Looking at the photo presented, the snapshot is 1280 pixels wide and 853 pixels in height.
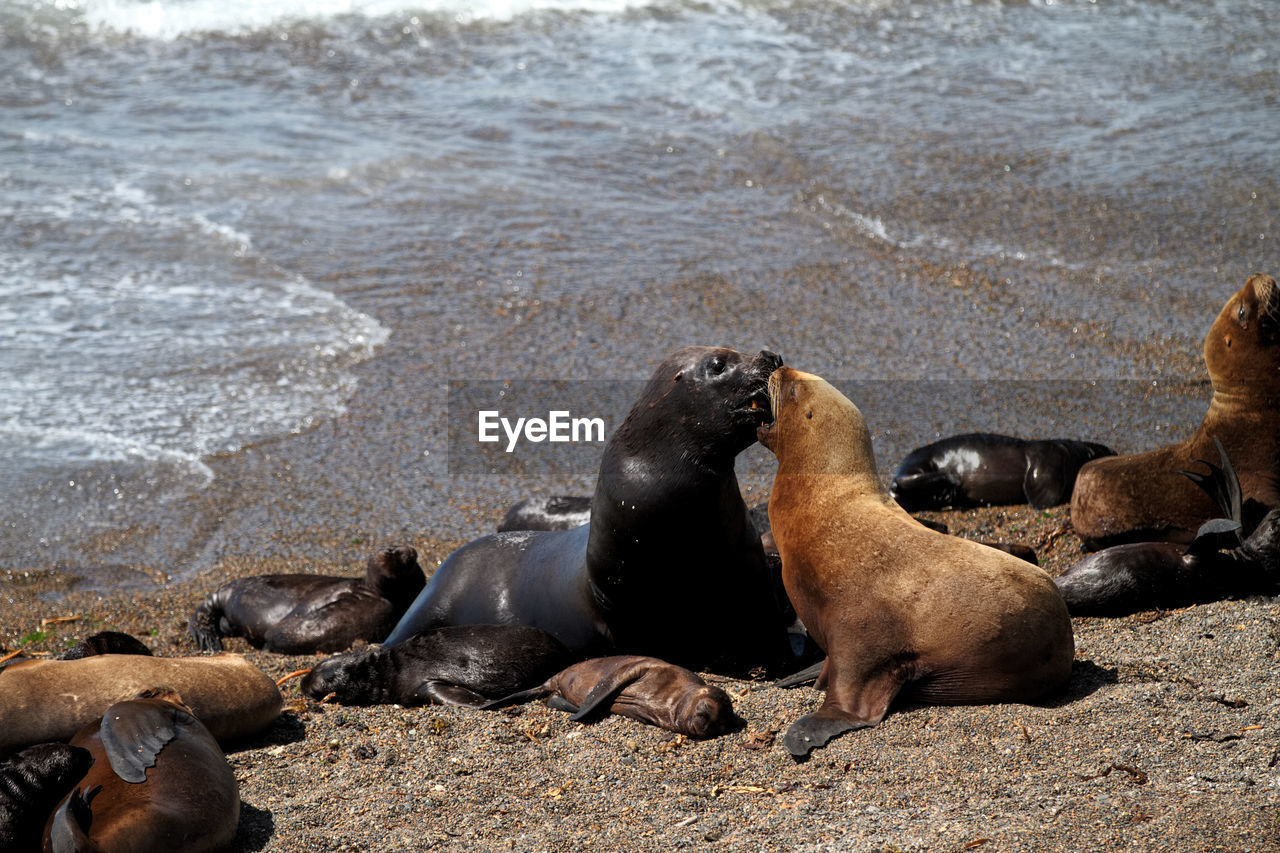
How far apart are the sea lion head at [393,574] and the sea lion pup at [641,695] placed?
4.68ft

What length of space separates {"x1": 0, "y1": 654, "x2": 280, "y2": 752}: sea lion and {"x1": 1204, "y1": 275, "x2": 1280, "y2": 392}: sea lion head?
186 inches

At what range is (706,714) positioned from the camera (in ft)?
15.0

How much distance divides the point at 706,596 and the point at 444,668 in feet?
3.77

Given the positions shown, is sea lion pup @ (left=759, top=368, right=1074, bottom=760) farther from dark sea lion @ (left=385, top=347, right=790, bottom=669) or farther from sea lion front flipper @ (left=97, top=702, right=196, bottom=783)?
sea lion front flipper @ (left=97, top=702, right=196, bottom=783)

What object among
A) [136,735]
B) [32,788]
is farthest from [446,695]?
[32,788]

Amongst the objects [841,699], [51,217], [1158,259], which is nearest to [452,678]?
[841,699]

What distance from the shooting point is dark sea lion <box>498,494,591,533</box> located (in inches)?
279

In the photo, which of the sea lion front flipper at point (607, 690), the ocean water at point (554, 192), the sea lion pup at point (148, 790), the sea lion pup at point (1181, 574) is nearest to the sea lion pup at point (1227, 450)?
the sea lion pup at point (1181, 574)

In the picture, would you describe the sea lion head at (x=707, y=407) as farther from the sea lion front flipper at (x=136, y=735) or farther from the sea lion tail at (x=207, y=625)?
the sea lion tail at (x=207, y=625)

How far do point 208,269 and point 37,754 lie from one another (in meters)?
7.12

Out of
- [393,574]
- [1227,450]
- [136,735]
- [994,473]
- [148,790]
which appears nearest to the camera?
[148,790]

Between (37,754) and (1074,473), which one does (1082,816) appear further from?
(1074,473)

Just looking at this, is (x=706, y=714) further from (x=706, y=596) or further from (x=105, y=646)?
(x=105, y=646)

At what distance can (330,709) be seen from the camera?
17.9ft
